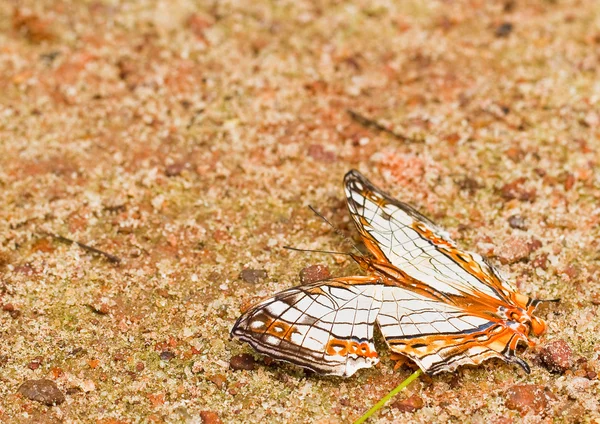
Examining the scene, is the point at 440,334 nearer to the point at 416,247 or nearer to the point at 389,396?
the point at 389,396

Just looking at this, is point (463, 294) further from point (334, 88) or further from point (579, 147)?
point (334, 88)

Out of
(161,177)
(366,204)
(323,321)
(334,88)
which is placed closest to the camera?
(323,321)

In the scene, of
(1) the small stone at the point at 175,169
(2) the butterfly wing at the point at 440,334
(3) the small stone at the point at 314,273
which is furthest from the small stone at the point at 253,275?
(1) the small stone at the point at 175,169

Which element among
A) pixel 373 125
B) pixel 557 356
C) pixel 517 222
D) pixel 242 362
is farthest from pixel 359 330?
pixel 373 125

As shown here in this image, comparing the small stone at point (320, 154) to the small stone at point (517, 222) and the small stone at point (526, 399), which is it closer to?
the small stone at point (517, 222)

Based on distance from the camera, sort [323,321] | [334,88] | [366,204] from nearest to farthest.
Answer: [323,321] → [366,204] → [334,88]

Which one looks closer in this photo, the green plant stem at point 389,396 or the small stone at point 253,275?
the green plant stem at point 389,396

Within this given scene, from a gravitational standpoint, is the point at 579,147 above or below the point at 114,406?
above

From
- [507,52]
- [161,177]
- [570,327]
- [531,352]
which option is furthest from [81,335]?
[507,52]
